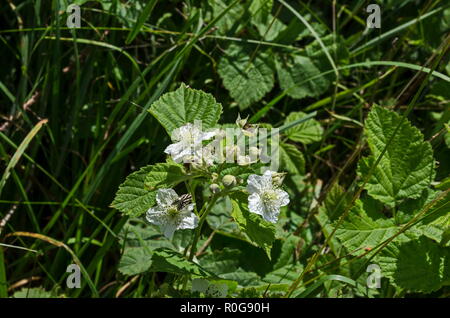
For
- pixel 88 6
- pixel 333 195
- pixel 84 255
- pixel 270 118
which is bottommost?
pixel 84 255

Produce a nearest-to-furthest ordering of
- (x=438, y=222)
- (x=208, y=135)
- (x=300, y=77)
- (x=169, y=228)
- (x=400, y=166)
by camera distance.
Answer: (x=208, y=135) → (x=169, y=228) → (x=438, y=222) → (x=400, y=166) → (x=300, y=77)

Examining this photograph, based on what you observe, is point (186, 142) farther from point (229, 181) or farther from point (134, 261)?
Answer: point (134, 261)

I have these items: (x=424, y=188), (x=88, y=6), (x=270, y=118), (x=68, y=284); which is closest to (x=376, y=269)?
(x=424, y=188)

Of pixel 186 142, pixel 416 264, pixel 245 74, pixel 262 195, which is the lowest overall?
pixel 416 264

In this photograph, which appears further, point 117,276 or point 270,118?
point 270,118

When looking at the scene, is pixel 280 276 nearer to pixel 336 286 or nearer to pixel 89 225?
pixel 336 286

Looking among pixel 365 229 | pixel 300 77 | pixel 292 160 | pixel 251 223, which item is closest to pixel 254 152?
pixel 251 223
